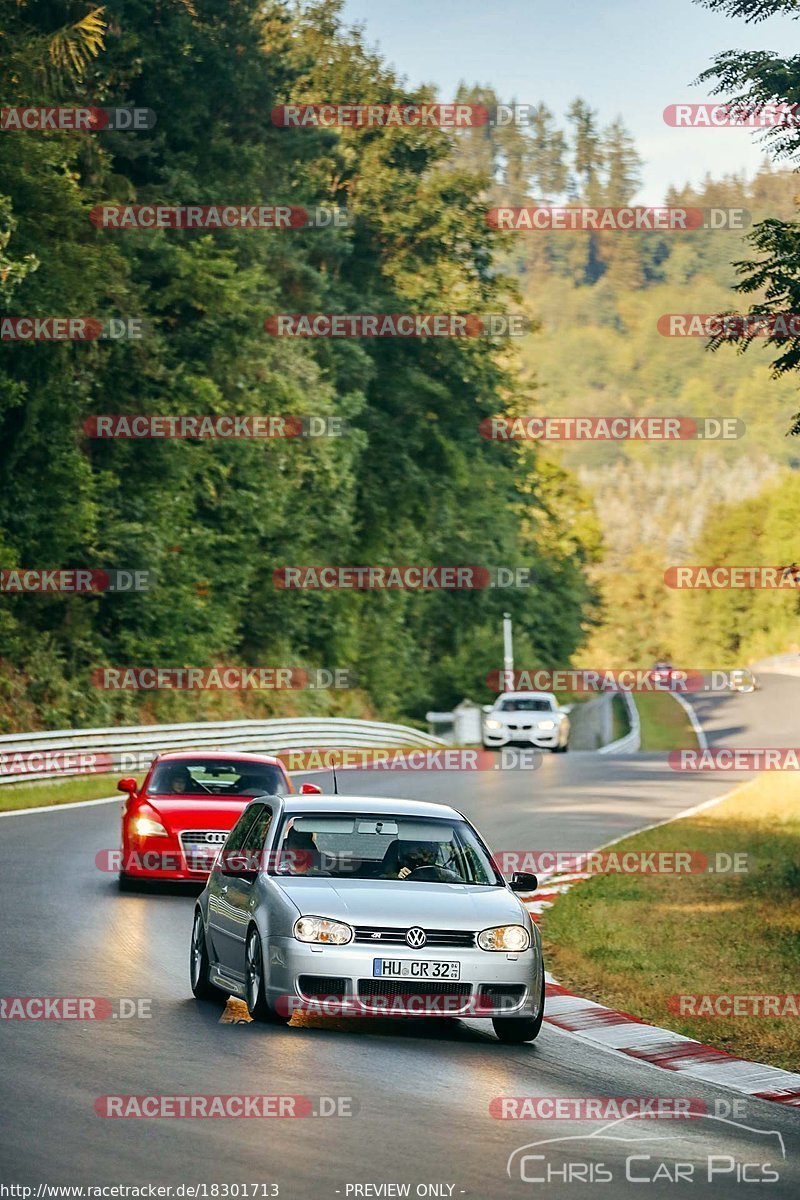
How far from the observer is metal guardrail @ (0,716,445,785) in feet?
106

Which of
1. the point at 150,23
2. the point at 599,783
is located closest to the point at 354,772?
the point at 599,783

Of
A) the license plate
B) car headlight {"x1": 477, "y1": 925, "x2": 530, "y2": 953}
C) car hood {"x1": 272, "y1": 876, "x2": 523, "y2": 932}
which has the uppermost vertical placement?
car hood {"x1": 272, "y1": 876, "x2": 523, "y2": 932}

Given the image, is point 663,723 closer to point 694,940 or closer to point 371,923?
point 694,940

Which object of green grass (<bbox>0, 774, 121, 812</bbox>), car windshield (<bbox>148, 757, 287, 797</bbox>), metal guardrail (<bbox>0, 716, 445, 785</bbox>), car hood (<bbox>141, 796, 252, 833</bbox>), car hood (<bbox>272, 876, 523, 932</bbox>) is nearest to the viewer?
car hood (<bbox>272, 876, 523, 932</bbox>)

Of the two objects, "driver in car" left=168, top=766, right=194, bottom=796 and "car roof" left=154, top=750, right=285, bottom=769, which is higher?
"car roof" left=154, top=750, right=285, bottom=769

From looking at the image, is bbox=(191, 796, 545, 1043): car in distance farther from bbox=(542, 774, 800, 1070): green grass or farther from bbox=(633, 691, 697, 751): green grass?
bbox=(633, 691, 697, 751): green grass

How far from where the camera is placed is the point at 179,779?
19.5 m

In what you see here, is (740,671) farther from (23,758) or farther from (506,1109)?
(506,1109)

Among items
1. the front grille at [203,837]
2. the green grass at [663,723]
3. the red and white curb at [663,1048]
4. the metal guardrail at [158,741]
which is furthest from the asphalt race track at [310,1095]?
the green grass at [663,723]

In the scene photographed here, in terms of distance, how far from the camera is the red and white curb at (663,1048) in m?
10.3

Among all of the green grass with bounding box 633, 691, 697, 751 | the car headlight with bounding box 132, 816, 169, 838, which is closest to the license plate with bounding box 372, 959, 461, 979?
the car headlight with bounding box 132, 816, 169, 838

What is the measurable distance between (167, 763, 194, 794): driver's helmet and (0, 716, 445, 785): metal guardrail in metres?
12.2

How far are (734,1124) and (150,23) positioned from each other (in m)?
48.9

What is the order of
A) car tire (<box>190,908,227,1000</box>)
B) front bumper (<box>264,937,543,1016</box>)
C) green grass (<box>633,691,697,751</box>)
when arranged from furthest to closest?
green grass (<box>633,691,697,751</box>) → car tire (<box>190,908,227,1000</box>) → front bumper (<box>264,937,543,1016</box>)
